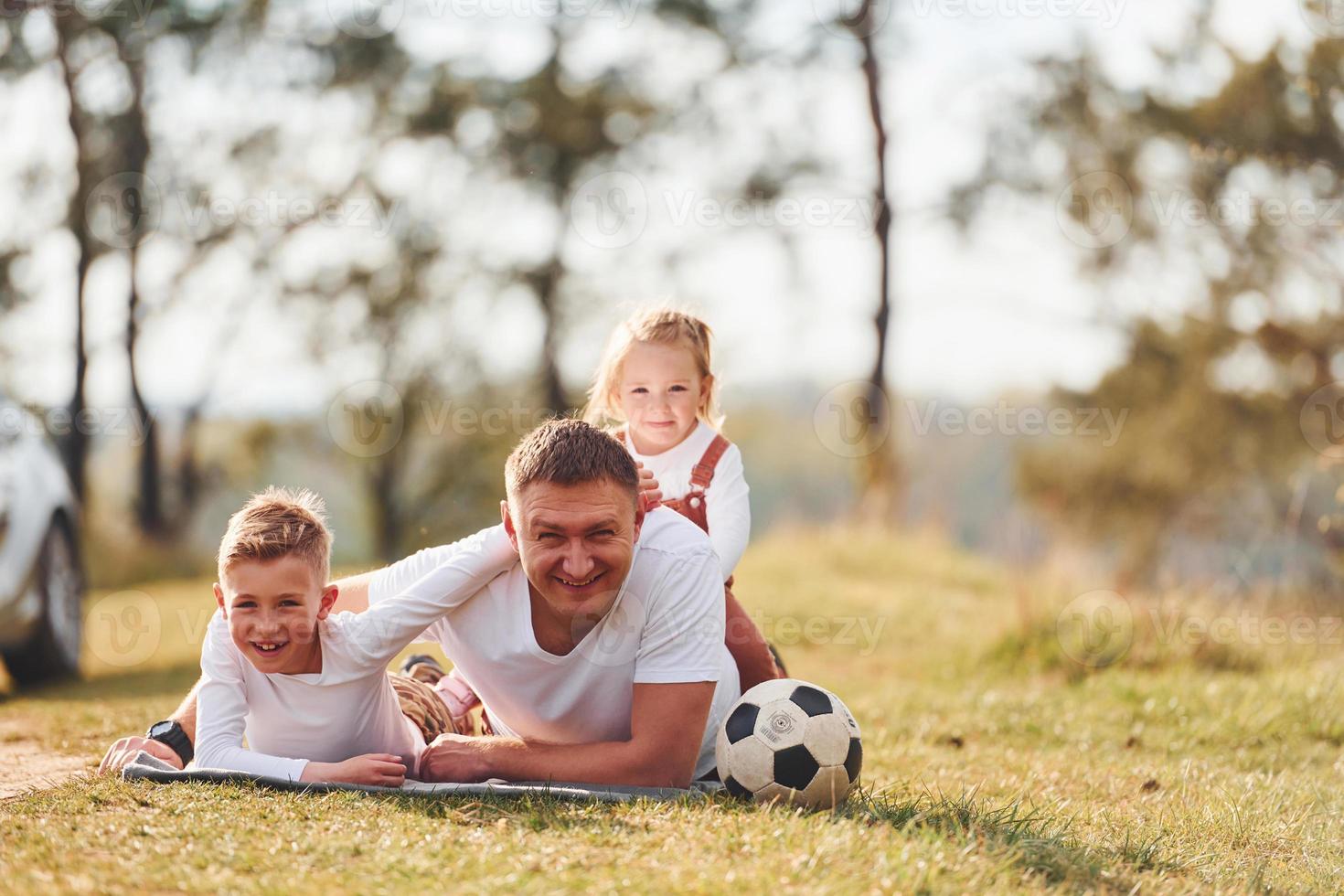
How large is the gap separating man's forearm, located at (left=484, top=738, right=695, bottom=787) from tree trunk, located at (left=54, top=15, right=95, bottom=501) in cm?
1676

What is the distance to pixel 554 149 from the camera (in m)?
21.5

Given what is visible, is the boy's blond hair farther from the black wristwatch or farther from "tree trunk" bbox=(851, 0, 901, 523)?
"tree trunk" bbox=(851, 0, 901, 523)

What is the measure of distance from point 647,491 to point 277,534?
122 cm

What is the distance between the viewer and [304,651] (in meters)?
4.11

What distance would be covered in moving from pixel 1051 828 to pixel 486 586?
1.88 meters

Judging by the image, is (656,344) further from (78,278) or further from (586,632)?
(78,278)

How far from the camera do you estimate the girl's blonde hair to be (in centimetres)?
525

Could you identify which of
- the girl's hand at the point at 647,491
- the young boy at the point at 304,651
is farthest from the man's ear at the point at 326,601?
the girl's hand at the point at 647,491

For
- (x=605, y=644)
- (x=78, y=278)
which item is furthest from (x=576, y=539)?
(x=78, y=278)

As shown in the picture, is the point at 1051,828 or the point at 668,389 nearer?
the point at 1051,828

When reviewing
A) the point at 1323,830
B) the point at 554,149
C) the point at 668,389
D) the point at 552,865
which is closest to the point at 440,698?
the point at 668,389

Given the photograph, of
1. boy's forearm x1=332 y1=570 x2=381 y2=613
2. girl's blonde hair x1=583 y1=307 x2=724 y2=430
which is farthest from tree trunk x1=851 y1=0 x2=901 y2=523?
boy's forearm x1=332 y1=570 x2=381 y2=613

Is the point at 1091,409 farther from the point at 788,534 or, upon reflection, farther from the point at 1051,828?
the point at 1051,828

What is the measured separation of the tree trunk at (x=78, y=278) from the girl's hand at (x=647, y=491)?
16573 mm
